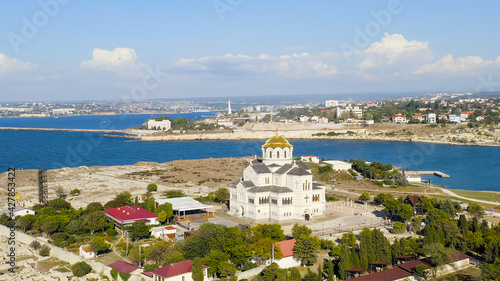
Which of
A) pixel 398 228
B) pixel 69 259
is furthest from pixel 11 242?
→ pixel 398 228

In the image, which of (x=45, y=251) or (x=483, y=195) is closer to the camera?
(x=45, y=251)

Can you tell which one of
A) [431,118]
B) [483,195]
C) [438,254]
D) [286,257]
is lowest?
[483,195]

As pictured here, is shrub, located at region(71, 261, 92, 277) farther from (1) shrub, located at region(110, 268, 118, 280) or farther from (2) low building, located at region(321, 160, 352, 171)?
(2) low building, located at region(321, 160, 352, 171)

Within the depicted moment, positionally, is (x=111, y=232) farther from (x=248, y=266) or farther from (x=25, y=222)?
(x=248, y=266)

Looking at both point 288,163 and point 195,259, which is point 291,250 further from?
point 288,163

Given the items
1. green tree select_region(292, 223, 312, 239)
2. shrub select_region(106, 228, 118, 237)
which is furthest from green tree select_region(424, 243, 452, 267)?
shrub select_region(106, 228, 118, 237)

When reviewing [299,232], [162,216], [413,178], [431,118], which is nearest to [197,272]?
[299,232]
